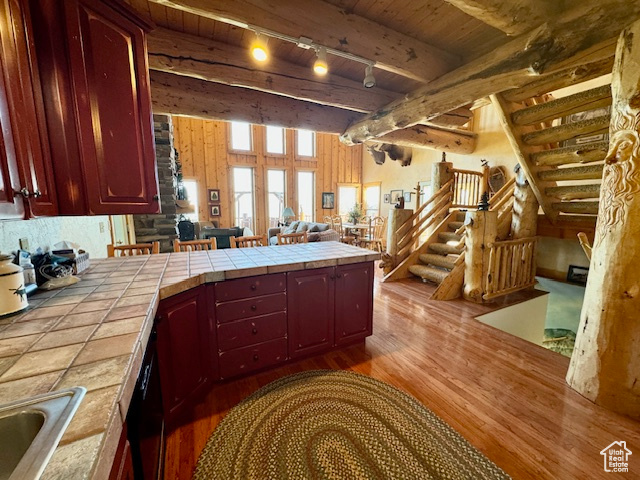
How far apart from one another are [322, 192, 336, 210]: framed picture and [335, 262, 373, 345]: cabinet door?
307 inches

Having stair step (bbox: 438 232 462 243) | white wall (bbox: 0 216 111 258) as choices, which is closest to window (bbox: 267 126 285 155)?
stair step (bbox: 438 232 462 243)

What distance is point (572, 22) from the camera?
1586 millimetres

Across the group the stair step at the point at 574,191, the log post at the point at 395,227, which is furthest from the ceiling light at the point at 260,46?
the stair step at the point at 574,191

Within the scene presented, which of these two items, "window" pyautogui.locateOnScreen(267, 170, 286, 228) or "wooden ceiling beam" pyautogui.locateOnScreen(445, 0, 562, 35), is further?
"window" pyautogui.locateOnScreen(267, 170, 286, 228)

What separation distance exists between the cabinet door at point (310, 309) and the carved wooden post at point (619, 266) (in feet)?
5.67

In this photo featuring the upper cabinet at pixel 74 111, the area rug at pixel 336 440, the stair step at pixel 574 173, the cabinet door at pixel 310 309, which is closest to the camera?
the upper cabinet at pixel 74 111

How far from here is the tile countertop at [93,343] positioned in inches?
20.3

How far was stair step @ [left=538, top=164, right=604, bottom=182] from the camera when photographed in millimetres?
2664

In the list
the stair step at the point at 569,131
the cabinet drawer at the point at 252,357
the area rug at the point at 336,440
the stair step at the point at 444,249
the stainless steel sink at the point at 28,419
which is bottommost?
the area rug at the point at 336,440

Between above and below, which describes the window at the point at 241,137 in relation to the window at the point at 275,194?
above

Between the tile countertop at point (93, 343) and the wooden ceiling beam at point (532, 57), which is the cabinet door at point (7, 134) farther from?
the wooden ceiling beam at point (532, 57)

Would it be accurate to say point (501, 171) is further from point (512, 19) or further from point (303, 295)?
point (303, 295)

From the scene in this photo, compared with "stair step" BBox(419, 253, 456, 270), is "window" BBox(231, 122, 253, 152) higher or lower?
higher

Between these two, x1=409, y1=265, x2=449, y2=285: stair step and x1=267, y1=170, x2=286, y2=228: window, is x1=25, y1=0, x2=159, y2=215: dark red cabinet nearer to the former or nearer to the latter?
x1=409, y1=265, x2=449, y2=285: stair step
